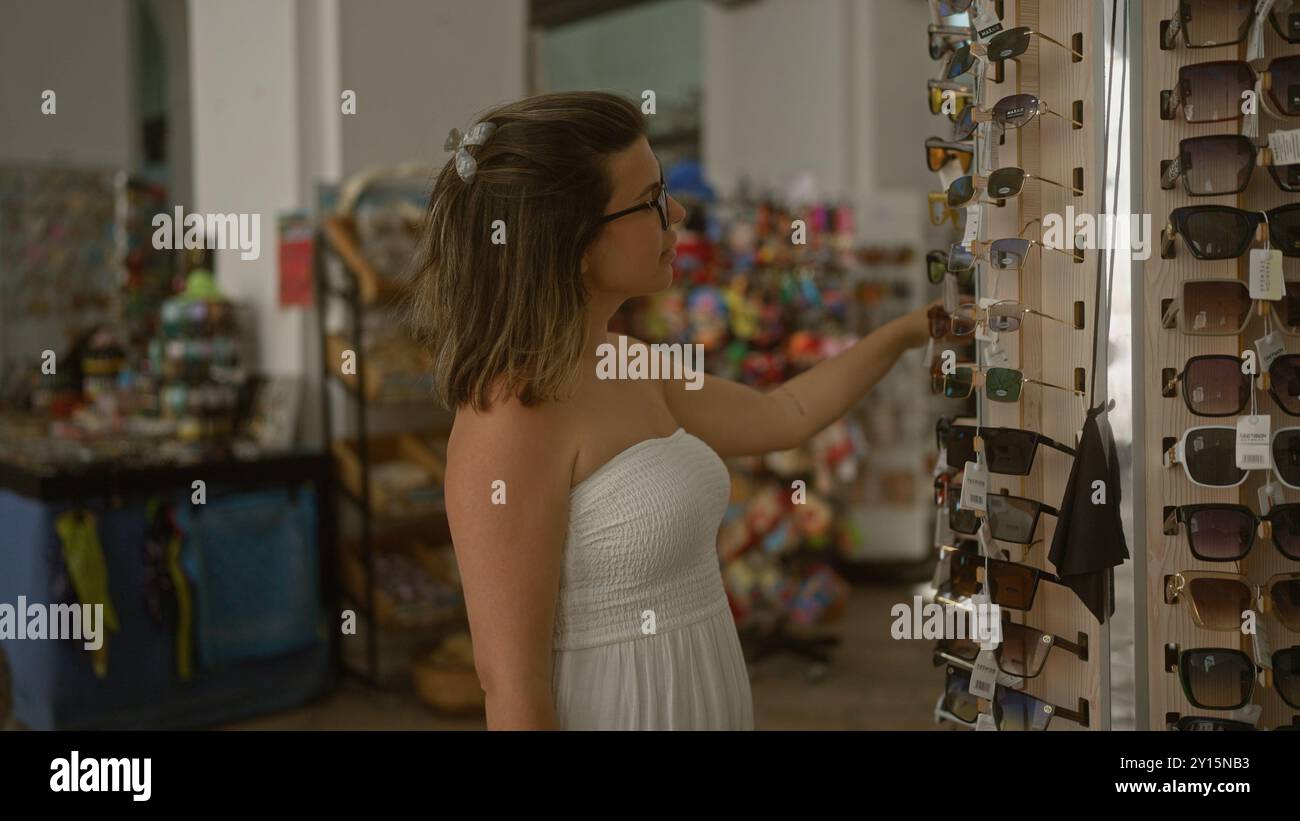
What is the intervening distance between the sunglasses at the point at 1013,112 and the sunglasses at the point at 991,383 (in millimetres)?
322

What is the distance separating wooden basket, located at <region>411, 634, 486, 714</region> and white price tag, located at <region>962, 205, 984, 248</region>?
99.0 inches

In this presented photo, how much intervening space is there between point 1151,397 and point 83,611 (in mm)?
2951

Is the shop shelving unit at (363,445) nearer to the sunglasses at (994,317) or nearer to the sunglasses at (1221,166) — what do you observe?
the sunglasses at (994,317)

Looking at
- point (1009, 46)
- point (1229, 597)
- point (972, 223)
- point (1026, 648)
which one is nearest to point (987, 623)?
point (1026, 648)

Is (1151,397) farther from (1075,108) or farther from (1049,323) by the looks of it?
(1075,108)

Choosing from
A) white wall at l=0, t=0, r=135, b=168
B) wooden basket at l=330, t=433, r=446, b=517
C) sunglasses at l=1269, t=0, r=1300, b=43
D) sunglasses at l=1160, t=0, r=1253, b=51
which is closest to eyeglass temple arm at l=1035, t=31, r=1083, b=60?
sunglasses at l=1160, t=0, r=1253, b=51

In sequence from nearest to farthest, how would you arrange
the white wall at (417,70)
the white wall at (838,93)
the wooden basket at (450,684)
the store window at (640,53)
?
the wooden basket at (450,684)
the white wall at (417,70)
the white wall at (838,93)
the store window at (640,53)

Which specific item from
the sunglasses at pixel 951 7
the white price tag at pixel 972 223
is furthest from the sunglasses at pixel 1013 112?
the sunglasses at pixel 951 7

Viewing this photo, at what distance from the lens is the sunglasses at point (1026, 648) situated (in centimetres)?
135

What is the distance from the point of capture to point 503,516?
3.87 ft

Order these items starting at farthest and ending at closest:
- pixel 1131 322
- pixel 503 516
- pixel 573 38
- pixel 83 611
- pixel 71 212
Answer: pixel 573 38
pixel 71 212
pixel 83 611
pixel 1131 322
pixel 503 516

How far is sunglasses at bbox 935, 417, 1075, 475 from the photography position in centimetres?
134

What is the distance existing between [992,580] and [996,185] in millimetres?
536
